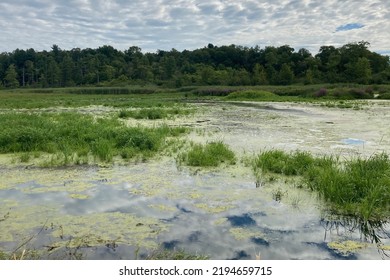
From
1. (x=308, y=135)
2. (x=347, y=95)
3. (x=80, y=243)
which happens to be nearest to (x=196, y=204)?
(x=80, y=243)

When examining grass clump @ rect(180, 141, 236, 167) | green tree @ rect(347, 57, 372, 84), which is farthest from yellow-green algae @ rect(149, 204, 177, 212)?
green tree @ rect(347, 57, 372, 84)

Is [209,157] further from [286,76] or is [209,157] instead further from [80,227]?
[286,76]

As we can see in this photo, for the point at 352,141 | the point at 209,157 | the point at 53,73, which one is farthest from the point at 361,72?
the point at 53,73

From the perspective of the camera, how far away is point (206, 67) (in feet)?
268

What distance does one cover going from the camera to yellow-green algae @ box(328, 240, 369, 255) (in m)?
4.39

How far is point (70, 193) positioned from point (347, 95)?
38649 millimetres

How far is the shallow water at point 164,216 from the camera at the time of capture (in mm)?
4422

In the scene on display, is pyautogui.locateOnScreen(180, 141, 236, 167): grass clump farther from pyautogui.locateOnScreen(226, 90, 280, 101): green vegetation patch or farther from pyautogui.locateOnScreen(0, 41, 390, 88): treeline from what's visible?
pyautogui.locateOnScreen(0, 41, 390, 88): treeline

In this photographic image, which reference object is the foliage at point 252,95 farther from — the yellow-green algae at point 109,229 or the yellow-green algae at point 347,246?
the yellow-green algae at point 347,246

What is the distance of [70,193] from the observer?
653 centimetres

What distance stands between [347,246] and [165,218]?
2541mm

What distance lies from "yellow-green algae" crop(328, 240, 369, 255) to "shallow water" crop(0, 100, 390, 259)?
1 centimetres

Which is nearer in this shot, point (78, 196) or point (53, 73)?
point (78, 196)
